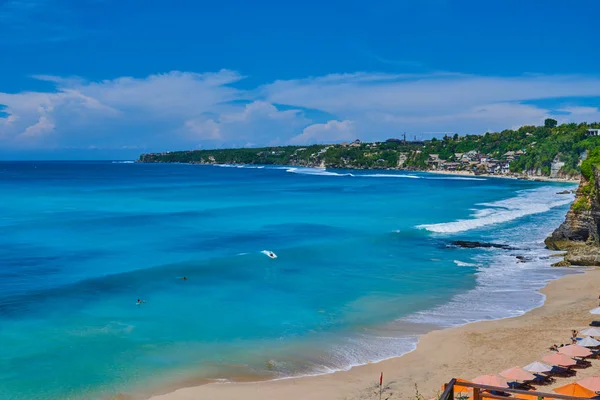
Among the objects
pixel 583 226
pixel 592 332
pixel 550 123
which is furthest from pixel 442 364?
pixel 550 123

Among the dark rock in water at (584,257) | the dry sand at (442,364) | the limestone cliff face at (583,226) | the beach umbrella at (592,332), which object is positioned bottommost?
the dry sand at (442,364)

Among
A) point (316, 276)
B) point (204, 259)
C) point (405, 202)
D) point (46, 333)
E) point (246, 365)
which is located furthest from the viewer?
point (405, 202)

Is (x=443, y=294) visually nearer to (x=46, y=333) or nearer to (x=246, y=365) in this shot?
(x=246, y=365)

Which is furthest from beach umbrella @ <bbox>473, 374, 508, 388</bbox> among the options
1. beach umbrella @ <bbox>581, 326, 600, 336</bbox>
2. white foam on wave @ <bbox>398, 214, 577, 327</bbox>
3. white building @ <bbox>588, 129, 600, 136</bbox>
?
white building @ <bbox>588, 129, 600, 136</bbox>

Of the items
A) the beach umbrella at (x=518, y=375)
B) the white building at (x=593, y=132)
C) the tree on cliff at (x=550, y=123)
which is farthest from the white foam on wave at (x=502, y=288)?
the tree on cliff at (x=550, y=123)

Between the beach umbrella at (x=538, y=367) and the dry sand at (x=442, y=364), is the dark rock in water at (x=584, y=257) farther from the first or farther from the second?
the beach umbrella at (x=538, y=367)

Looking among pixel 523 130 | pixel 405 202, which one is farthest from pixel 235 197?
pixel 523 130
